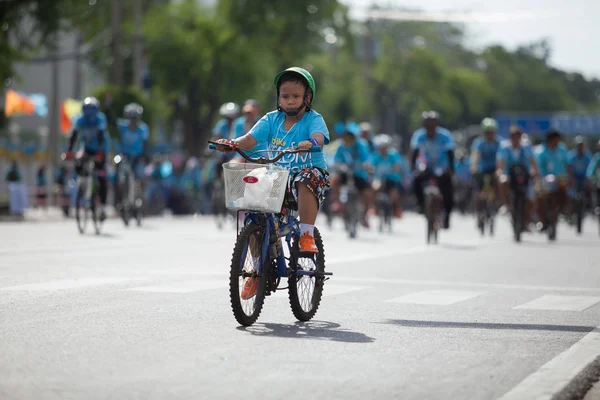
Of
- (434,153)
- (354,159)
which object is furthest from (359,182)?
(434,153)

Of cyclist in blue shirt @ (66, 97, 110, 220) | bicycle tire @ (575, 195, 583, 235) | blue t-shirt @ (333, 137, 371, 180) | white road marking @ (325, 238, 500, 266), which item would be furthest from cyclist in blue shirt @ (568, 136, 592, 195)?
cyclist in blue shirt @ (66, 97, 110, 220)

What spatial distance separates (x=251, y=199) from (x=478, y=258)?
373 inches

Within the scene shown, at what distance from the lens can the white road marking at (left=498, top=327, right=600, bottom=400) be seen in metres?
6.52

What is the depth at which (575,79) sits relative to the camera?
474ft

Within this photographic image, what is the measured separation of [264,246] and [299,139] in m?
0.88

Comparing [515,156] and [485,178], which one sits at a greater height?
[515,156]

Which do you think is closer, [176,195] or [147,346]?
[147,346]

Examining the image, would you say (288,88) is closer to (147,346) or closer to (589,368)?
(147,346)

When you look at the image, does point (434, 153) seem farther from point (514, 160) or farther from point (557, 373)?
point (557, 373)

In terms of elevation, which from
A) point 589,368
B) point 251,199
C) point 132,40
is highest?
point 132,40

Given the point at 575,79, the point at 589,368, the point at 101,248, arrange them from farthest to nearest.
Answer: the point at 575,79
the point at 101,248
the point at 589,368

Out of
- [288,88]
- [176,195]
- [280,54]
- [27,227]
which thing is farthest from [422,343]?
[280,54]

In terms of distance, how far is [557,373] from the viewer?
719cm

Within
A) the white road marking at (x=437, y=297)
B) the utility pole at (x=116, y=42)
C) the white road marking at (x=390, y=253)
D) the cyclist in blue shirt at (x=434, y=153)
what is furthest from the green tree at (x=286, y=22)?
the white road marking at (x=437, y=297)
